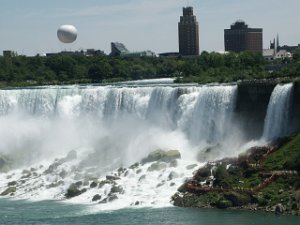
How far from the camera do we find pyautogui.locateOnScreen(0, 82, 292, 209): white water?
3944 centimetres

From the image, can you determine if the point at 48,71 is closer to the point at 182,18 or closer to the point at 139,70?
the point at 139,70

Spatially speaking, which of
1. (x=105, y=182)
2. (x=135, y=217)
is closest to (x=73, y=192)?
(x=105, y=182)

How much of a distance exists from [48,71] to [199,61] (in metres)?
18.7

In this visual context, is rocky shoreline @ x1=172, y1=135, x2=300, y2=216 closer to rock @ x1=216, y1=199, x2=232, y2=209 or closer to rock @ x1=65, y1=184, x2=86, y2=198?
rock @ x1=216, y1=199, x2=232, y2=209

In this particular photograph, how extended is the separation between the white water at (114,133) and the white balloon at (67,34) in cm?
1183

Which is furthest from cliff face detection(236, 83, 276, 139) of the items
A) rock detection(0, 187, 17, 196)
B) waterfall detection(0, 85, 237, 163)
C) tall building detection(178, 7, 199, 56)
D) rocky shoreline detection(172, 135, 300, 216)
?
tall building detection(178, 7, 199, 56)

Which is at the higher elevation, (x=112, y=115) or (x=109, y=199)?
(x=112, y=115)

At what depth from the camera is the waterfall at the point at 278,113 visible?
4091 cm

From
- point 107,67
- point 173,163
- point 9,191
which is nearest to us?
point 173,163

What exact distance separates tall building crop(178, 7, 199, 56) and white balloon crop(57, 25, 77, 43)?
8825 centimetres

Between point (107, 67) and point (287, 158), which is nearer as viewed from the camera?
point (287, 158)

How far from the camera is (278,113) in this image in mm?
41219

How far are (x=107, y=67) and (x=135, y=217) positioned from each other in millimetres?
57660

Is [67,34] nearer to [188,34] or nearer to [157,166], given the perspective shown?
[157,166]
